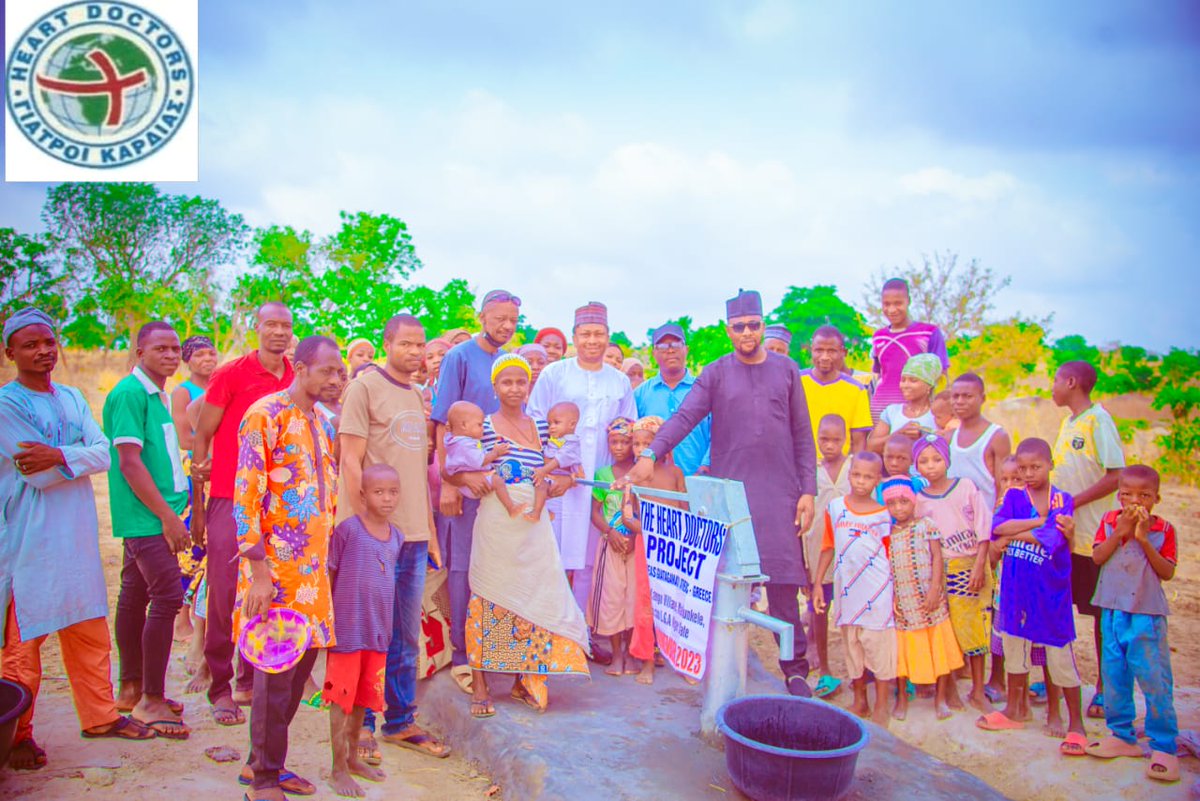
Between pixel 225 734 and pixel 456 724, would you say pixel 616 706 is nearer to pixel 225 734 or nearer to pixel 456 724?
pixel 456 724

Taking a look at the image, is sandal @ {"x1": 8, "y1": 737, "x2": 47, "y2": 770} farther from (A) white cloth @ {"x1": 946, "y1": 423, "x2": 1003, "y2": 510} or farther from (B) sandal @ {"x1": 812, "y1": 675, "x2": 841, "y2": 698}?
(A) white cloth @ {"x1": 946, "y1": 423, "x2": 1003, "y2": 510}

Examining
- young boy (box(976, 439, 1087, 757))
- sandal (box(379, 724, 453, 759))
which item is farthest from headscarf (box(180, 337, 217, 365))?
young boy (box(976, 439, 1087, 757))

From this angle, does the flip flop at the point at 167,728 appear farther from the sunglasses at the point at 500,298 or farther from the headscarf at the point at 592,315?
the headscarf at the point at 592,315

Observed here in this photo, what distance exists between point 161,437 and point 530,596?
213cm

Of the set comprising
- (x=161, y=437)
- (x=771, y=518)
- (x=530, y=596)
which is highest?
(x=161, y=437)

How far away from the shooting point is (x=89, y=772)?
376 centimetres

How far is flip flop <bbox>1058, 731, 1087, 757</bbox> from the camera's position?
4.32 meters

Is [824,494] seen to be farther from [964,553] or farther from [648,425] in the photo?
[648,425]

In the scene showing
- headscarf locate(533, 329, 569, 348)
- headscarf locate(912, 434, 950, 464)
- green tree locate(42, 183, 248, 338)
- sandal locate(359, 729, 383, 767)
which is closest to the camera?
sandal locate(359, 729, 383, 767)

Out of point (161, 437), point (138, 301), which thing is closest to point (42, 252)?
point (138, 301)

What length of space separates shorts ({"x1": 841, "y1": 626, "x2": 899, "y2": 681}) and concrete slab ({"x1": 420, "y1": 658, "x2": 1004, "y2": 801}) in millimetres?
622

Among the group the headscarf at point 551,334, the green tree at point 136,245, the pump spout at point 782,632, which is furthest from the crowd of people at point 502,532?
the green tree at point 136,245

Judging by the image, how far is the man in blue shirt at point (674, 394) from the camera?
228 inches

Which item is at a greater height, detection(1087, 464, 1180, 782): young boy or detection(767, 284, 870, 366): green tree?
detection(767, 284, 870, 366): green tree
